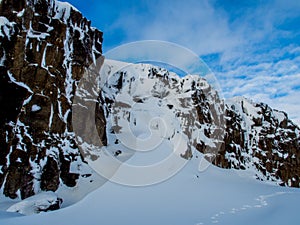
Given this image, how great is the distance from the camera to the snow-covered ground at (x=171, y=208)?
8.77 meters

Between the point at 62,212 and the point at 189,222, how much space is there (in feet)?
15.7

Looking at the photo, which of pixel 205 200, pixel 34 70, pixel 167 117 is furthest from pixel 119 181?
pixel 167 117

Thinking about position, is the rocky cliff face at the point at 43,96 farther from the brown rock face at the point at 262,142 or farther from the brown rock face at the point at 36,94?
the brown rock face at the point at 262,142

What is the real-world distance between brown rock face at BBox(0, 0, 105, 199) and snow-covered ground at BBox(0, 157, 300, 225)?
3692mm

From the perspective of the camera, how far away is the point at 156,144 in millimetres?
23438

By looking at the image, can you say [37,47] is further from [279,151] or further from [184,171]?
[279,151]

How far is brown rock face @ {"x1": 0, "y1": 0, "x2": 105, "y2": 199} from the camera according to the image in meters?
12.9

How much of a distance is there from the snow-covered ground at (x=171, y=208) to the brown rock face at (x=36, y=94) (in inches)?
145

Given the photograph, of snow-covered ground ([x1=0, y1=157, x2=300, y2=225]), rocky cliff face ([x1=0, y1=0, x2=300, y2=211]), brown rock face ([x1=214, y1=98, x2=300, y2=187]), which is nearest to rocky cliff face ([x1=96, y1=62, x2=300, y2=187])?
brown rock face ([x1=214, y1=98, x2=300, y2=187])

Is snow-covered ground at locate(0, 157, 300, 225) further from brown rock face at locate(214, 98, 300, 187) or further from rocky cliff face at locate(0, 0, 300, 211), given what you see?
brown rock face at locate(214, 98, 300, 187)

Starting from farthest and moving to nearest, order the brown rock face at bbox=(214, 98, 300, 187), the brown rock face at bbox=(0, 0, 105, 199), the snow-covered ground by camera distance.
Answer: the brown rock face at bbox=(214, 98, 300, 187), the brown rock face at bbox=(0, 0, 105, 199), the snow-covered ground

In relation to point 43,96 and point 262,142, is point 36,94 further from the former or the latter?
point 262,142

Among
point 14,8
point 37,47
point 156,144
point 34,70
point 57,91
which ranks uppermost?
point 14,8

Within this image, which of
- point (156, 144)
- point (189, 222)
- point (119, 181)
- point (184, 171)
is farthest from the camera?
point (156, 144)
